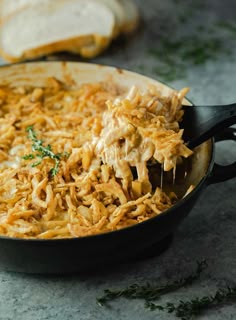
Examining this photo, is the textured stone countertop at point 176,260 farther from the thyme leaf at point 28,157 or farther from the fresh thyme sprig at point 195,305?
the thyme leaf at point 28,157

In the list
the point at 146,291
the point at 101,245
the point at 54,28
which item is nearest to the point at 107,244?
the point at 101,245

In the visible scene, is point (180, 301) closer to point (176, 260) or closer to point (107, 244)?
point (176, 260)

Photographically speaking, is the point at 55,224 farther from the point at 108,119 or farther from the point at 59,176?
the point at 108,119

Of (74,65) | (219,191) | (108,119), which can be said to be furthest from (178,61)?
(108,119)

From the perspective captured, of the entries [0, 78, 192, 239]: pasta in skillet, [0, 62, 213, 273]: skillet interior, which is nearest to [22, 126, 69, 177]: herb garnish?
[0, 78, 192, 239]: pasta in skillet

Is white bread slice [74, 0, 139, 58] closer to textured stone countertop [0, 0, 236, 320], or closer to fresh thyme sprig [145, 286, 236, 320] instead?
textured stone countertop [0, 0, 236, 320]

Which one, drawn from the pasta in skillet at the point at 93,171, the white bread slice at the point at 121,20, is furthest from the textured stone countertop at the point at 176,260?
the pasta in skillet at the point at 93,171
